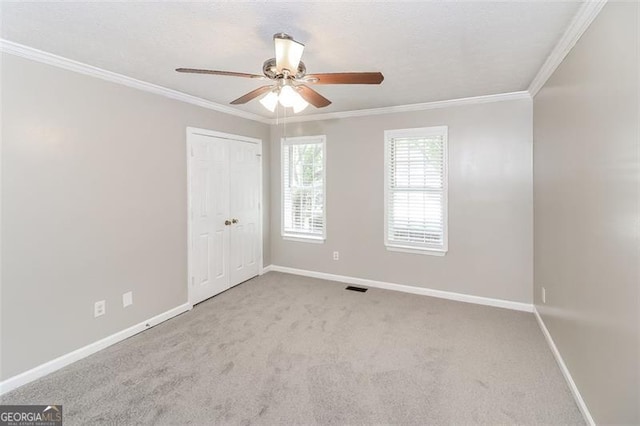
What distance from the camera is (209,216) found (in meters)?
3.94

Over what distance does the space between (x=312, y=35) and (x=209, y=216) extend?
Answer: 8.53ft

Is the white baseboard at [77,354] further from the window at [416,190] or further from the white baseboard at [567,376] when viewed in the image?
the white baseboard at [567,376]

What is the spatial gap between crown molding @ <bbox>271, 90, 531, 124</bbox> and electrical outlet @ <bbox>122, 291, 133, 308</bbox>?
3.11m

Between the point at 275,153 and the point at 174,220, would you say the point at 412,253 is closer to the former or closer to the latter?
the point at 275,153

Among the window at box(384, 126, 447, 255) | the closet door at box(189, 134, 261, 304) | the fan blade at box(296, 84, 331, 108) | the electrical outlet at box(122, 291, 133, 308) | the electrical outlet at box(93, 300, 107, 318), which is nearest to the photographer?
the fan blade at box(296, 84, 331, 108)

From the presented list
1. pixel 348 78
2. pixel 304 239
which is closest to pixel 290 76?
pixel 348 78

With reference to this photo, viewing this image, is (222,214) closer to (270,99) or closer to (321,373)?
(270,99)

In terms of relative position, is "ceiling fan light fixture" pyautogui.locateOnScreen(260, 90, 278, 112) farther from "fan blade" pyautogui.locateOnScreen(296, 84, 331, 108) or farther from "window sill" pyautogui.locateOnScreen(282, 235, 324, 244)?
"window sill" pyautogui.locateOnScreen(282, 235, 324, 244)

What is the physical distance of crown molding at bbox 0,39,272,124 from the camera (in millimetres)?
2227

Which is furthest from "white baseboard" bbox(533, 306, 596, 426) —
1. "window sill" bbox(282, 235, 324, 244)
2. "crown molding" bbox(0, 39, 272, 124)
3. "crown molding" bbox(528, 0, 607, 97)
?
"crown molding" bbox(0, 39, 272, 124)

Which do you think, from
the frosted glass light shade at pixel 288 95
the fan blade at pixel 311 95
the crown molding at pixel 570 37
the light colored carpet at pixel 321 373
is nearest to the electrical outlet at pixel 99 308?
the light colored carpet at pixel 321 373

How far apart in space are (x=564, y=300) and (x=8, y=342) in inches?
161

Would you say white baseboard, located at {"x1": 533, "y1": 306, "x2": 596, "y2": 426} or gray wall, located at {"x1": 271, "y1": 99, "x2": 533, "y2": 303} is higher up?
gray wall, located at {"x1": 271, "y1": 99, "x2": 533, "y2": 303}

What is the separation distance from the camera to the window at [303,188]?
4.73 meters
